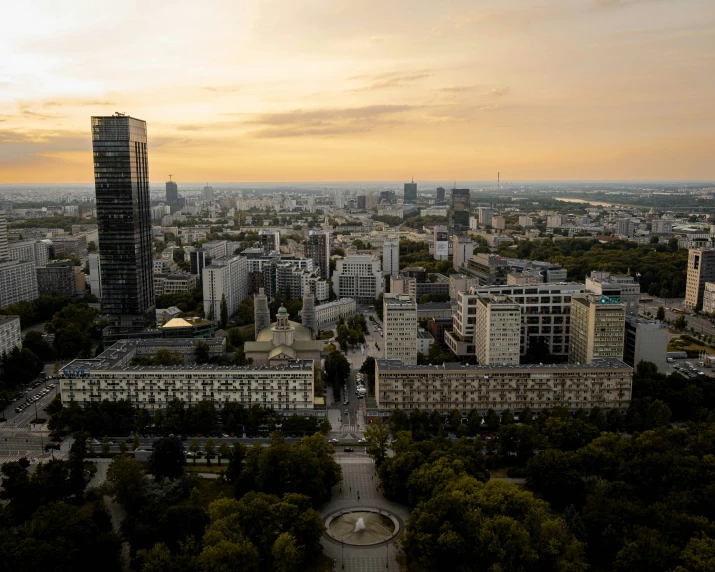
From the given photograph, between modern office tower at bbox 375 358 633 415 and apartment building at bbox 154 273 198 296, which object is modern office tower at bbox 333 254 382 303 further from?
modern office tower at bbox 375 358 633 415

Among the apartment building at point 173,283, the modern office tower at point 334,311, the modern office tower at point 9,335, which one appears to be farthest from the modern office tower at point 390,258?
the modern office tower at point 9,335

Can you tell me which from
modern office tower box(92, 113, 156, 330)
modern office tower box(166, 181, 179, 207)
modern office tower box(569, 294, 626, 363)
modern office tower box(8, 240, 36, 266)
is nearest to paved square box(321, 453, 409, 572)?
modern office tower box(569, 294, 626, 363)

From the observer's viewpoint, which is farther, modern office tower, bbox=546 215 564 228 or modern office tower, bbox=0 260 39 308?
modern office tower, bbox=546 215 564 228

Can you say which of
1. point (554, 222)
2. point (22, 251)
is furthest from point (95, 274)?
point (554, 222)

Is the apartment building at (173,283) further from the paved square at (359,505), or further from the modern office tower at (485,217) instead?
the modern office tower at (485,217)

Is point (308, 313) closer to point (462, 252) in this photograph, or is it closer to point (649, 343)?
point (649, 343)

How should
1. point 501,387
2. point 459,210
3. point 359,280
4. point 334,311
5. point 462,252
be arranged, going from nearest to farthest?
point 501,387 < point 334,311 < point 359,280 < point 462,252 < point 459,210
